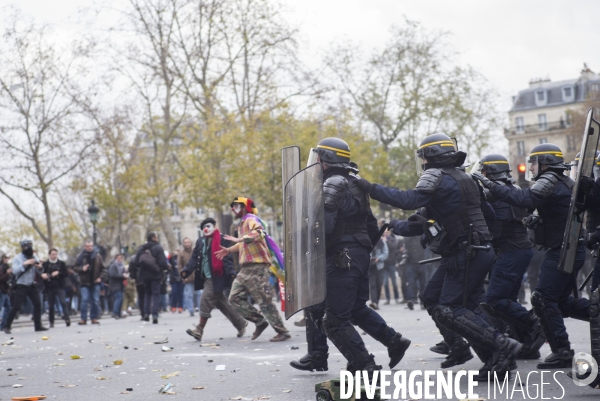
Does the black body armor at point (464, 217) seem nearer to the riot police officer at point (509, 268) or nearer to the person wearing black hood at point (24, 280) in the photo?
the riot police officer at point (509, 268)

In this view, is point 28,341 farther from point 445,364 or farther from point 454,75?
point 454,75

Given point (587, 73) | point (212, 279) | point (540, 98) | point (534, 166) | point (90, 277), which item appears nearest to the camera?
point (534, 166)

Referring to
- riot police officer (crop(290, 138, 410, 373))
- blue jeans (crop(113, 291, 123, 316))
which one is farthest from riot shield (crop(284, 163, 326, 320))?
blue jeans (crop(113, 291, 123, 316))

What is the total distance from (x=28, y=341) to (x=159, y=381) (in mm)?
7392

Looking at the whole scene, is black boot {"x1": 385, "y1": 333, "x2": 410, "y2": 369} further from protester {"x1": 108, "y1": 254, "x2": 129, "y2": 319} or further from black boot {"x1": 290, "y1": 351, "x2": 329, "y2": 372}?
protester {"x1": 108, "y1": 254, "x2": 129, "y2": 319}

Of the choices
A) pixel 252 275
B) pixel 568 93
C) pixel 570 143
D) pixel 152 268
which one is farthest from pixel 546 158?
pixel 568 93

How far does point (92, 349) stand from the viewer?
39.6ft

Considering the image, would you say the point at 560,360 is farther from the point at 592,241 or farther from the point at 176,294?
the point at 176,294

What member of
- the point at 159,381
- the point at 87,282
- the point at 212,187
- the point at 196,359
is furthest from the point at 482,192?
the point at 212,187

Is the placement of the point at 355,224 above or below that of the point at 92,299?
above

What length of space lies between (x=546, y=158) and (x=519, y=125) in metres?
89.3

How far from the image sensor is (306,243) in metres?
6.67

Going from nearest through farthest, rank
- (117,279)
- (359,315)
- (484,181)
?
(484,181), (359,315), (117,279)

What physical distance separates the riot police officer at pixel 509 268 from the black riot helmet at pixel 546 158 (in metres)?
0.36
